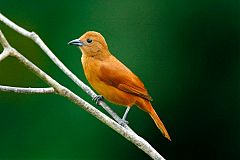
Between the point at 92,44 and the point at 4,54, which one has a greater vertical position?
the point at 92,44

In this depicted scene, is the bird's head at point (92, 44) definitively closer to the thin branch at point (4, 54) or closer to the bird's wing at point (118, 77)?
the bird's wing at point (118, 77)

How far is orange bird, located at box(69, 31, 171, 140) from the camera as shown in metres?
1.83

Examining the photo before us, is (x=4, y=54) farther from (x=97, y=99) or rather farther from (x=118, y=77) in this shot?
(x=118, y=77)

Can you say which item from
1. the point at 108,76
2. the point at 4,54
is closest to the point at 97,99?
the point at 108,76

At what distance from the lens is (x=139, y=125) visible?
2.76 m

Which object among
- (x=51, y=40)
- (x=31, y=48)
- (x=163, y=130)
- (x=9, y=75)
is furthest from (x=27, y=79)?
(x=163, y=130)

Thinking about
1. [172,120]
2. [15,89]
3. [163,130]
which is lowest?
[15,89]

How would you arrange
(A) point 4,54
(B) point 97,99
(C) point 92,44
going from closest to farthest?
(A) point 4,54
(B) point 97,99
(C) point 92,44

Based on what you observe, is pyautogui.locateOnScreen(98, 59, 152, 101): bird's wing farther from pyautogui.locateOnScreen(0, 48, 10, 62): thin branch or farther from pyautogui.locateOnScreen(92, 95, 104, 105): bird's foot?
pyautogui.locateOnScreen(0, 48, 10, 62): thin branch

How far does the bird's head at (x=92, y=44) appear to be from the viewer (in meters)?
1.85

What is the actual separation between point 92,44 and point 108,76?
132 mm

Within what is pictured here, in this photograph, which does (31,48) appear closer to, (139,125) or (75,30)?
(75,30)

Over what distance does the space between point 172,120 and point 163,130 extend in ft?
3.90

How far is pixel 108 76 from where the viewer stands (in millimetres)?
1978
